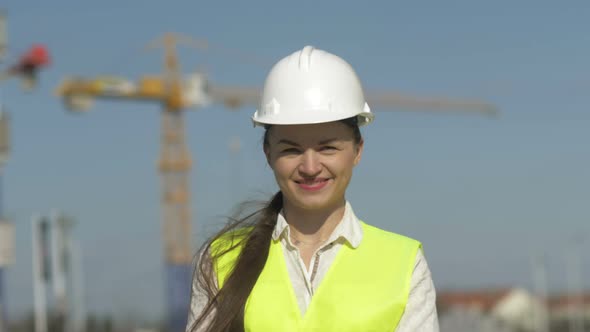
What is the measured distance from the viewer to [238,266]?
4828mm

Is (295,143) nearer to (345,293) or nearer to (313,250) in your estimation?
(313,250)

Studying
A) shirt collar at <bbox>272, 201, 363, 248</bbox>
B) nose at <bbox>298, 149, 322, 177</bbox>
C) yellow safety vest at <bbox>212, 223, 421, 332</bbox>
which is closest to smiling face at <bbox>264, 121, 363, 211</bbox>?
nose at <bbox>298, 149, 322, 177</bbox>

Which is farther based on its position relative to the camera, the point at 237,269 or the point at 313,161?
the point at 237,269

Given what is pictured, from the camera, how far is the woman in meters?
4.67

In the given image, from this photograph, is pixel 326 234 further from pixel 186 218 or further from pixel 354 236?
pixel 186 218

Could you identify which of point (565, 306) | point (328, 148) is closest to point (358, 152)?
point (328, 148)

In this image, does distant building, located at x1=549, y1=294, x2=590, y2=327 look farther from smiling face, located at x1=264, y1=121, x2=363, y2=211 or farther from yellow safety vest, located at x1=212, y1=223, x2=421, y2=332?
smiling face, located at x1=264, y1=121, x2=363, y2=211

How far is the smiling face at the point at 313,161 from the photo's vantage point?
15.4 ft

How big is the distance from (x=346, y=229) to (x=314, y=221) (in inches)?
4.8

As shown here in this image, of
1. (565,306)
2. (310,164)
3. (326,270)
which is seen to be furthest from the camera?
(565,306)

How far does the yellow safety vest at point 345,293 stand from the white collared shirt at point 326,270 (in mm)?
27

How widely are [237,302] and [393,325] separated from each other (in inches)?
22.5

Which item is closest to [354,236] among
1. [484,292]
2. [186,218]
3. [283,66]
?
[283,66]

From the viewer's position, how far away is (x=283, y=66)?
4.88 metres
